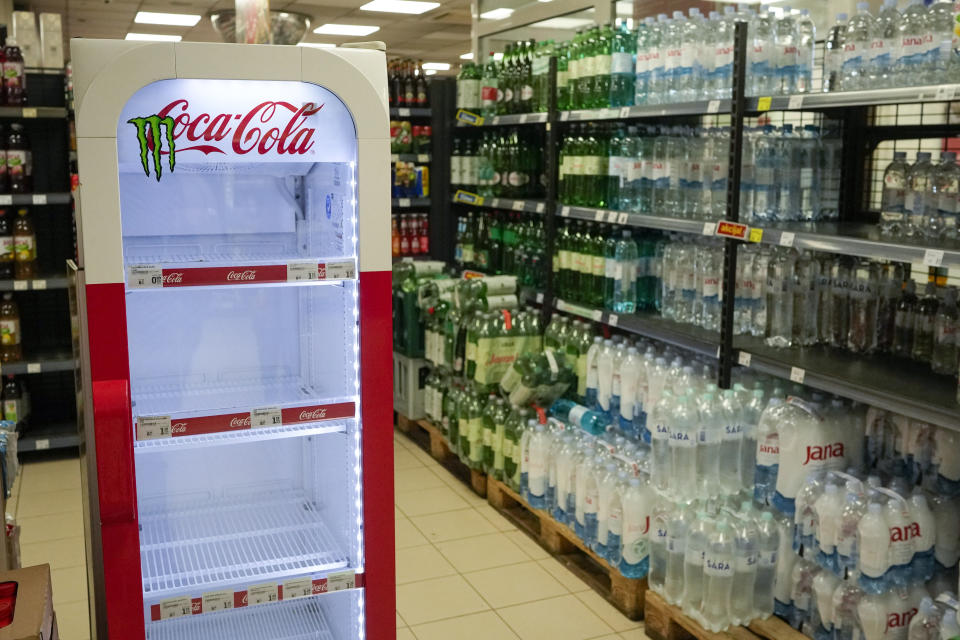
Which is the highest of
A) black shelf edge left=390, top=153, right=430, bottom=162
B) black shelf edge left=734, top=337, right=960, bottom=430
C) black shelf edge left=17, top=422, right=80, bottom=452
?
black shelf edge left=390, top=153, right=430, bottom=162

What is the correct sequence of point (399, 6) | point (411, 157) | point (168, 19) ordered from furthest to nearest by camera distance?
point (168, 19), point (399, 6), point (411, 157)

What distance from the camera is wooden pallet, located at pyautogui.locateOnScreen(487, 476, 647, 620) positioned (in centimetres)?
376

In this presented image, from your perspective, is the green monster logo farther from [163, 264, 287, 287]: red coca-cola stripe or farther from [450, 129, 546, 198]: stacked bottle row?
[450, 129, 546, 198]: stacked bottle row

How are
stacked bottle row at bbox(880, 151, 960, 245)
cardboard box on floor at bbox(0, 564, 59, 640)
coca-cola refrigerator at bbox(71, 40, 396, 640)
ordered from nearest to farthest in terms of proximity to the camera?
1. cardboard box on floor at bbox(0, 564, 59, 640)
2. coca-cola refrigerator at bbox(71, 40, 396, 640)
3. stacked bottle row at bbox(880, 151, 960, 245)

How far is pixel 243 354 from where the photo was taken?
9.41 ft

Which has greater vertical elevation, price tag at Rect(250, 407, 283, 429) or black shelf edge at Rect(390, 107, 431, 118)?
black shelf edge at Rect(390, 107, 431, 118)

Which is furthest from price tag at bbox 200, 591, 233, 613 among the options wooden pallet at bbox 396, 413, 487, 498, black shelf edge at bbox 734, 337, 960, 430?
wooden pallet at bbox 396, 413, 487, 498

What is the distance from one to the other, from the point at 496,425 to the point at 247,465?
6.84 ft

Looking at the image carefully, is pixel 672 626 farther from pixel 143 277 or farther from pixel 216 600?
pixel 143 277

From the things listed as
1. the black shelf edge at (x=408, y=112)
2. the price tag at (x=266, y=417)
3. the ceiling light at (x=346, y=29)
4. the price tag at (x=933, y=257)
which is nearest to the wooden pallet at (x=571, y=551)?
the price tag at (x=933, y=257)

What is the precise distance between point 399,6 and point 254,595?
1089 centimetres

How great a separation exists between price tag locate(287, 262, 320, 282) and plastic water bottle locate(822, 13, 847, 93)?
1957 millimetres

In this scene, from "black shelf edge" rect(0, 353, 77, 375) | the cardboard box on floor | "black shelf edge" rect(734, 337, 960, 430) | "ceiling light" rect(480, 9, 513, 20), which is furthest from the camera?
"ceiling light" rect(480, 9, 513, 20)

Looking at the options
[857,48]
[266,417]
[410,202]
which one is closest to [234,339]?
[266,417]
